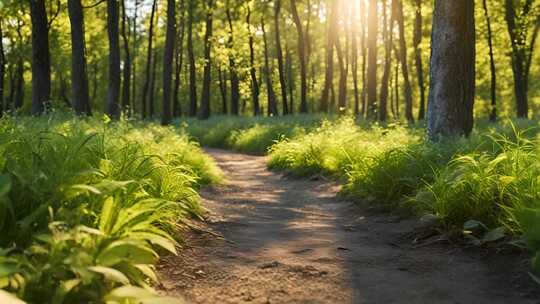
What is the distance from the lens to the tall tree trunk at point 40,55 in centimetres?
1391

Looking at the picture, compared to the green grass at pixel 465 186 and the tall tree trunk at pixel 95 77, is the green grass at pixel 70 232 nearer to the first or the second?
the green grass at pixel 465 186

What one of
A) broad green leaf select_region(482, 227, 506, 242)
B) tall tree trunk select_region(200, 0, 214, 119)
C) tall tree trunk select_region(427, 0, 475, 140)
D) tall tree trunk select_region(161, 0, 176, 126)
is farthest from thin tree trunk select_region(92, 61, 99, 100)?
broad green leaf select_region(482, 227, 506, 242)

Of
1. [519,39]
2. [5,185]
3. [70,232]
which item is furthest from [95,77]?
[70,232]

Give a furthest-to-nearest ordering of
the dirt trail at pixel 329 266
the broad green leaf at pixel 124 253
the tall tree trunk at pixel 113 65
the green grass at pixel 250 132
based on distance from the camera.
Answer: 1. the tall tree trunk at pixel 113 65
2. the green grass at pixel 250 132
3. the dirt trail at pixel 329 266
4. the broad green leaf at pixel 124 253

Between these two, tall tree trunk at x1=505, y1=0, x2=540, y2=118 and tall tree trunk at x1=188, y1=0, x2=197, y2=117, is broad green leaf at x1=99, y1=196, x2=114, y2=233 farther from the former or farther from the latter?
tall tree trunk at x1=188, y1=0, x2=197, y2=117

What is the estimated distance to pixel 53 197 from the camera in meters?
3.40

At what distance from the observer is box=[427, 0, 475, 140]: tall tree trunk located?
8367mm

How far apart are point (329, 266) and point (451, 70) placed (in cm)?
545

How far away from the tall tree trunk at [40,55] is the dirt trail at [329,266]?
32.1 feet

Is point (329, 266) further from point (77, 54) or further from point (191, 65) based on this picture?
point (191, 65)

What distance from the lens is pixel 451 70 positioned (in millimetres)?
8523

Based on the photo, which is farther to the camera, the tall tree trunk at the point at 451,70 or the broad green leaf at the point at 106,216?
the tall tree trunk at the point at 451,70

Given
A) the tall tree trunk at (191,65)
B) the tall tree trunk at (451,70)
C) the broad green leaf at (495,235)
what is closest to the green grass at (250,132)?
the tall tree trunk at (451,70)

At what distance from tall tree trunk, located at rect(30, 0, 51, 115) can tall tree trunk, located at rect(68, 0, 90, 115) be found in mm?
688
